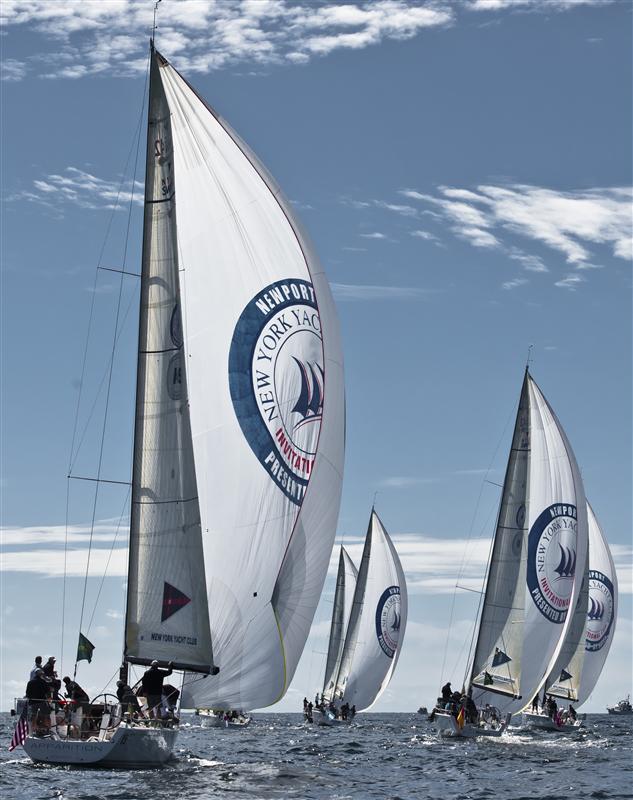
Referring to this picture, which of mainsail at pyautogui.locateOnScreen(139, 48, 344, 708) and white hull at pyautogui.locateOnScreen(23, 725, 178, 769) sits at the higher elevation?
mainsail at pyautogui.locateOnScreen(139, 48, 344, 708)

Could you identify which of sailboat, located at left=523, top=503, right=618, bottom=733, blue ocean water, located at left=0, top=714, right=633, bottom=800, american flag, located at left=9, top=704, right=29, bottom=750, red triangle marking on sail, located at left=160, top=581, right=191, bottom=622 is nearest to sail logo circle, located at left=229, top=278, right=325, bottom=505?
red triangle marking on sail, located at left=160, top=581, right=191, bottom=622

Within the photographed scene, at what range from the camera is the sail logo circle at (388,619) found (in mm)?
62781

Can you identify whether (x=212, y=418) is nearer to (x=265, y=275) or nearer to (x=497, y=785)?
(x=265, y=275)

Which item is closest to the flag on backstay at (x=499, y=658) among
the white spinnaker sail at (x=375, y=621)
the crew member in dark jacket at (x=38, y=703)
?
the white spinnaker sail at (x=375, y=621)

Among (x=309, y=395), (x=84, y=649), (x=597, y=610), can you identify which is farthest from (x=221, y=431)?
(x=597, y=610)

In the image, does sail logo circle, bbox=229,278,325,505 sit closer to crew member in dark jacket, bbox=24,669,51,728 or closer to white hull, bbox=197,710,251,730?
crew member in dark jacket, bbox=24,669,51,728

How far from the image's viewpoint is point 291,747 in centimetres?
4128

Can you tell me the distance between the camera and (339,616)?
67562mm

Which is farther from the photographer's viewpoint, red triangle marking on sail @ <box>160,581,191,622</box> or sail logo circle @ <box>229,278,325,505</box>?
sail logo circle @ <box>229,278,325,505</box>

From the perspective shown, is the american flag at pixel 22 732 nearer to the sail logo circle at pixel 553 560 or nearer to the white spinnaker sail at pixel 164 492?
the white spinnaker sail at pixel 164 492

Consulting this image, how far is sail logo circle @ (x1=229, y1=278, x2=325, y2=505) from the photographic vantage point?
2475 centimetres

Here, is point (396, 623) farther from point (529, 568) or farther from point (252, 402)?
point (252, 402)

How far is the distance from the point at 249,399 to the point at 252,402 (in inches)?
3.3

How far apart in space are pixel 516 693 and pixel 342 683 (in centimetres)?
2092
